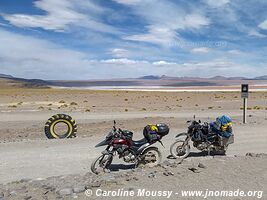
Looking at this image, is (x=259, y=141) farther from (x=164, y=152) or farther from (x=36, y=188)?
(x=36, y=188)

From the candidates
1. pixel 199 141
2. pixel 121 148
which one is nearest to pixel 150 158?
pixel 121 148

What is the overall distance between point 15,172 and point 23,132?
338 inches

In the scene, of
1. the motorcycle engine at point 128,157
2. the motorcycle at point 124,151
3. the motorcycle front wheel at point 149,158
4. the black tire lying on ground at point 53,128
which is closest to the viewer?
the motorcycle at point 124,151

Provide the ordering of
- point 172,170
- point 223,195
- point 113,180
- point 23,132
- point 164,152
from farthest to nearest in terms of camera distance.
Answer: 1. point 23,132
2. point 164,152
3. point 172,170
4. point 113,180
5. point 223,195

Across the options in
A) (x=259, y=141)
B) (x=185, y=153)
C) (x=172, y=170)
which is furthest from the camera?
(x=259, y=141)

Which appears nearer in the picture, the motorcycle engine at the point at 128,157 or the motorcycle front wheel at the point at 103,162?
the motorcycle front wheel at the point at 103,162

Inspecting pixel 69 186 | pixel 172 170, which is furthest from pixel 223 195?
pixel 69 186

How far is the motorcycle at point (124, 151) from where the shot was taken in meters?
8.29

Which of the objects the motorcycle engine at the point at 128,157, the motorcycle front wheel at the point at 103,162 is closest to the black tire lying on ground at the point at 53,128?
the motorcycle front wheel at the point at 103,162

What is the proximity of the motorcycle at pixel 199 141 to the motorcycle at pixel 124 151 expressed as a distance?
4.87 ft

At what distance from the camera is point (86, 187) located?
655 centimetres

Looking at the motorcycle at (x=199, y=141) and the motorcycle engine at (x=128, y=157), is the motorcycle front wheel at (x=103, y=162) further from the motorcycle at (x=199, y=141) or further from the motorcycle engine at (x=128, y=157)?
the motorcycle at (x=199, y=141)

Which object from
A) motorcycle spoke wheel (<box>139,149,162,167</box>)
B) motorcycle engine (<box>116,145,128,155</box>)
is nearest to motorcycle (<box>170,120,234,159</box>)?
motorcycle spoke wheel (<box>139,149,162,167</box>)

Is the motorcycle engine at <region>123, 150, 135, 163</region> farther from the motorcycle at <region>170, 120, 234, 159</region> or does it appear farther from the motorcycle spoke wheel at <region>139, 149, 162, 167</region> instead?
the motorcycle at <region>170, 120, 234, 159</region>
